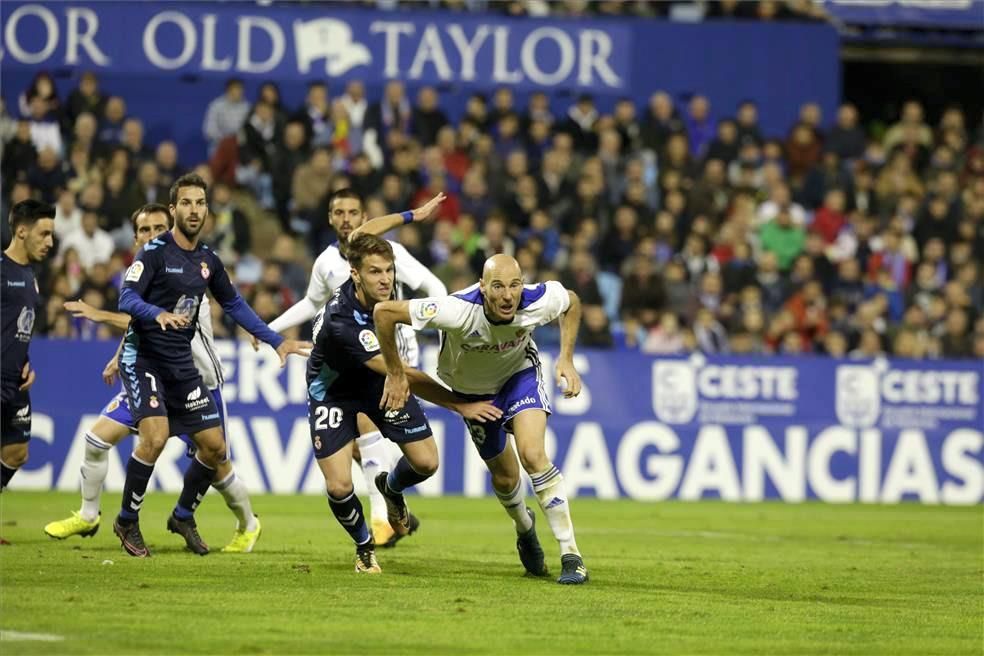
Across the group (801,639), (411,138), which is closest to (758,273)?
(411,138)

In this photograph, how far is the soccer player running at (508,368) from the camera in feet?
33.9

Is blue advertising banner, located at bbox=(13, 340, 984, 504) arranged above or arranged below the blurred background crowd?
below

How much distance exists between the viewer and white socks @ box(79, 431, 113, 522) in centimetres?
1291

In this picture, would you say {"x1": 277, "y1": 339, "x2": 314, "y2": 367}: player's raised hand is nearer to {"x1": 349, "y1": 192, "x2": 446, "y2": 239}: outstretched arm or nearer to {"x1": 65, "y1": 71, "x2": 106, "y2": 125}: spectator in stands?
{"x1": 349, "y1": 192, "x2": 446, "y2": 239}: outstretched arm

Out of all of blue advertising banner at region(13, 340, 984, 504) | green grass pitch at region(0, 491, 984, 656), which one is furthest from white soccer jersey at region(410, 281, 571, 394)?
blue advertising banner at region(13, 340, 984, 504)

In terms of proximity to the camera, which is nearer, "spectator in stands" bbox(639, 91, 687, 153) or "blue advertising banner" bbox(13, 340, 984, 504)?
"blue advertising banner" bbox(13, 340, 984, 504)

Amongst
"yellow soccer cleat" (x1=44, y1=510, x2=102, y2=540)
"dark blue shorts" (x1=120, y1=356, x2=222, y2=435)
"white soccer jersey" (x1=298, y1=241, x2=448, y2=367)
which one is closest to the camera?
"dark blue shorts" (x1=120, y1=356, x2=222, y2=435)

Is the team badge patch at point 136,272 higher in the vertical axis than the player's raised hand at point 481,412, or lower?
higher

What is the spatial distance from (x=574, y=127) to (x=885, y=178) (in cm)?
505

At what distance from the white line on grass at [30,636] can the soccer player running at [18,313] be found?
16.3ft

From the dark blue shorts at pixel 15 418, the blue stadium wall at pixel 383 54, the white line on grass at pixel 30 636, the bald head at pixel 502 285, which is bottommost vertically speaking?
the white line on grass at pixel 30 636

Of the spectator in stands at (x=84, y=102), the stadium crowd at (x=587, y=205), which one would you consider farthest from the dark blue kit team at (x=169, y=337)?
the spectator in stands at (x=84, y=102)

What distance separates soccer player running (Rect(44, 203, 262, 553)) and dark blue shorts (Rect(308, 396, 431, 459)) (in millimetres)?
1606

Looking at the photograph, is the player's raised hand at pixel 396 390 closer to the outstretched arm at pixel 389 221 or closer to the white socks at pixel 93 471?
the outstretched arm at pixel 389 221
